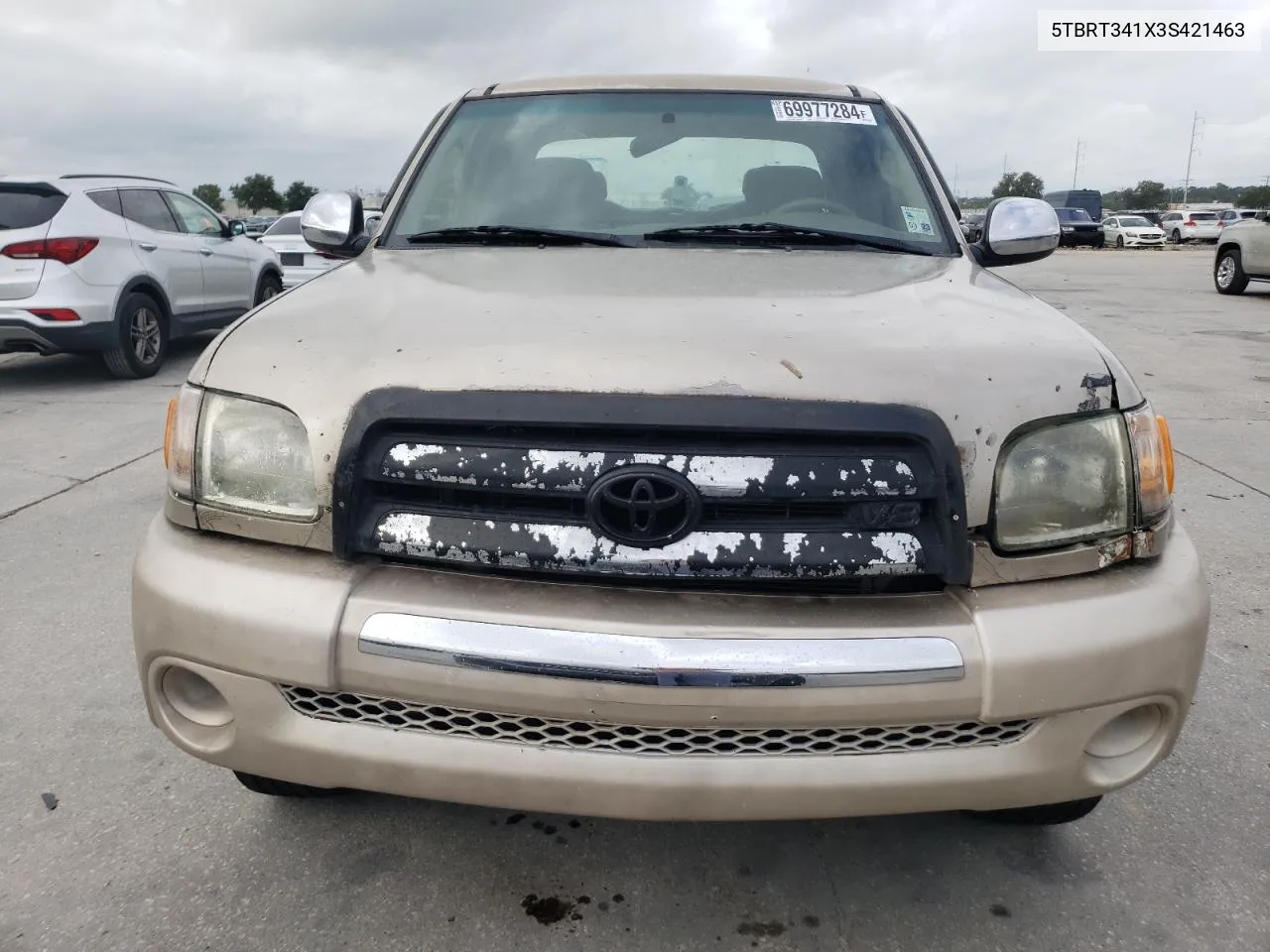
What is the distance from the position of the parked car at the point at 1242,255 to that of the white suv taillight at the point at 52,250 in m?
15.1

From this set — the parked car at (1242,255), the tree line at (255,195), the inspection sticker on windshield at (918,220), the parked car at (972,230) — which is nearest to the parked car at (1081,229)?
the parked car at (1242,255)

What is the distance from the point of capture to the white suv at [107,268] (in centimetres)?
695

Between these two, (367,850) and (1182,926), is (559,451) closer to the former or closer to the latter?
(367,850)

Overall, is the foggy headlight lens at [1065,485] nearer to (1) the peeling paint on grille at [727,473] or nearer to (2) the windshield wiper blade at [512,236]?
(1) the peeling paint on grille at [727,473]

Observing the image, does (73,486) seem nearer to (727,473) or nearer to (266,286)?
(727,473)

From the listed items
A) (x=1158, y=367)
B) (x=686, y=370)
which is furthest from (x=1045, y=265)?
(x=686, y=370)

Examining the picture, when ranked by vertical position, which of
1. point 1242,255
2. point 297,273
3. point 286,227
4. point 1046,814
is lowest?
point 1046,814

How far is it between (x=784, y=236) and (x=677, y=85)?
78cm

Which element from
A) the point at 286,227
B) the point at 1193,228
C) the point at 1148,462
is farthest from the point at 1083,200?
the point at 1148,462

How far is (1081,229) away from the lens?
34.8 m

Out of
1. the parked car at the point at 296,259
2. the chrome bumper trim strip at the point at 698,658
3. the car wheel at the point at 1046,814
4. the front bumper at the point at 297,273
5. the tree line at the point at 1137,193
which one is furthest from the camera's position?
the tree line at the point at 1137,193

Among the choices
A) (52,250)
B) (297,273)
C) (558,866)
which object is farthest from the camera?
(297,273)

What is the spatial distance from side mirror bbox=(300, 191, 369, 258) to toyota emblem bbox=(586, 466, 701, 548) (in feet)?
5.87

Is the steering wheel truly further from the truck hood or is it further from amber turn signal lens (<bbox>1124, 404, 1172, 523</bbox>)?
amber turn signal lens (<bbox>1124, 404, 1172, 523</bbox>)
